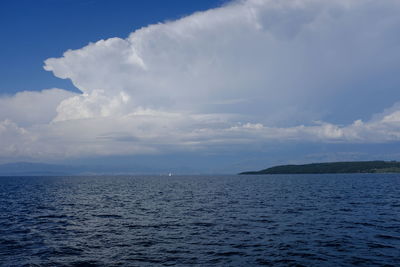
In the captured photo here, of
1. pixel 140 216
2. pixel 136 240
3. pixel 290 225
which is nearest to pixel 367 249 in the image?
pixel 290 225

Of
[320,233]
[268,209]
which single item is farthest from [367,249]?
[268,209]

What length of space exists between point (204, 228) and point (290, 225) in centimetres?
1120

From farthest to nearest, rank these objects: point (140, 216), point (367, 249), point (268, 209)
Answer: point (268, 209)
point (140, 216)
point (367, 249)

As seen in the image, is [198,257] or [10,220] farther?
[10,220]

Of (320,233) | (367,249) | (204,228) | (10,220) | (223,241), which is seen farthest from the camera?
(10,220)

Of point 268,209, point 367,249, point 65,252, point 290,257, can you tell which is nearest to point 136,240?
point 65,252

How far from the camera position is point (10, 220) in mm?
46594

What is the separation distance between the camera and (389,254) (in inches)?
1065

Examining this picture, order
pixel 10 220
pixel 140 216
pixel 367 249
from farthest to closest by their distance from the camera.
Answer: pixel 140 216
pixel 10 220
pixel 367 249

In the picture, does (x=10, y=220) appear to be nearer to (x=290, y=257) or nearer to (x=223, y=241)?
(x=223, y=241)

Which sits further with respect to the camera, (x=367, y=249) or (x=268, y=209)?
(x=268, y=209)

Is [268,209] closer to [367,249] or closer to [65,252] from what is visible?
[367,249]

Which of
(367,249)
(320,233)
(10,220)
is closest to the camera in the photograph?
(367,249)

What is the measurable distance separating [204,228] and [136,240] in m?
9.26
